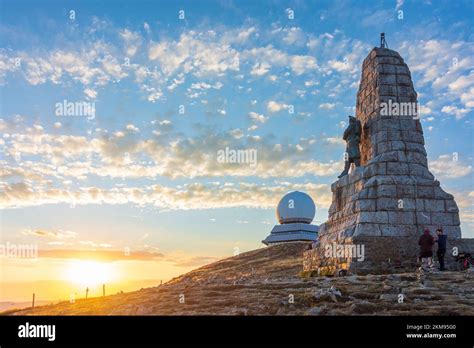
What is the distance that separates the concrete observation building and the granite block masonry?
29.5m

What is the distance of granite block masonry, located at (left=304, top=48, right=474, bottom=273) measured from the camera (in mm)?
19422

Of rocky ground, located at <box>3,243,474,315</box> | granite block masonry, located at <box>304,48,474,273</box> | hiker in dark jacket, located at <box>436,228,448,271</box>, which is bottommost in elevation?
rocky ground, located at <box>3,243,474,315</box>

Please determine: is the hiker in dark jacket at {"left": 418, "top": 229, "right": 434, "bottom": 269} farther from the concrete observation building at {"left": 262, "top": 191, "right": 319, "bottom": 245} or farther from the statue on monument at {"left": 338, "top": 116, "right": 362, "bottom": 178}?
the concrete observation building at {"left": 262, "top": 191, "right": 319, "bottom": 245}

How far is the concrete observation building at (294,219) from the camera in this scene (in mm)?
53906

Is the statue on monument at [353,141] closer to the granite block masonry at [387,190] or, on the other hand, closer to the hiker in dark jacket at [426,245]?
the granite block masonry at [387,190]

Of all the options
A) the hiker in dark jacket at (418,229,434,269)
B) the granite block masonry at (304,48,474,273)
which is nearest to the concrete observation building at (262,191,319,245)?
the granite block masonry at (304,48,474,273)

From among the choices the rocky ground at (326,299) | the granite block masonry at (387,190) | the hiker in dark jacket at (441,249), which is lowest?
the rocky ground at (326,299)

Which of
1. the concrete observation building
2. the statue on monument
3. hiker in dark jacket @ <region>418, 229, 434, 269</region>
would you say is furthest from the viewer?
the concrete observation building

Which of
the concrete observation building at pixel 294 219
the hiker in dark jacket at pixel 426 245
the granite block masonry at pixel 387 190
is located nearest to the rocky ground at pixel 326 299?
the hiker in dark jacket at pixel 426 245

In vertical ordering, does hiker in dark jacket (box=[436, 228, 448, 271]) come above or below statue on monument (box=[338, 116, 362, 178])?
below

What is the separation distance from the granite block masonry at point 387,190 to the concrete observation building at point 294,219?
1162 inches
